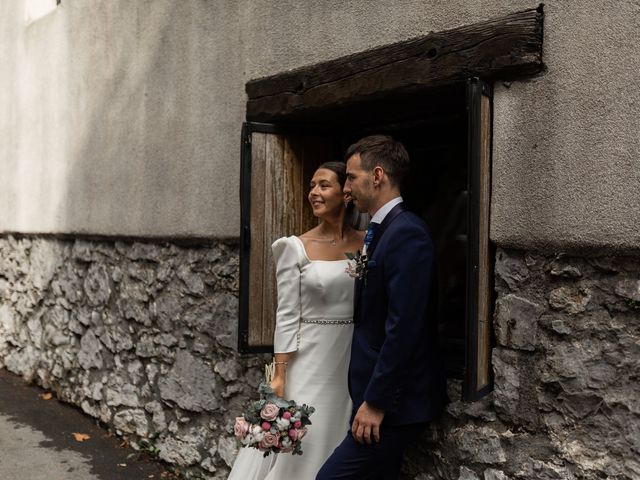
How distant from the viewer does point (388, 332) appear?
3.04 meters

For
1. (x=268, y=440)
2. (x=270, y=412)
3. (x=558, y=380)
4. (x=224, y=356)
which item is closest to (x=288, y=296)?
(x=270, y=412)

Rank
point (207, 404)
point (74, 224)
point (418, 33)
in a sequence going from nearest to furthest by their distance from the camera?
1. point (418, 33)
2. point (207, 404)
3. point (74, 224)

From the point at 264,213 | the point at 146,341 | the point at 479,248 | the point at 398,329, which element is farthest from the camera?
the point at 146,341

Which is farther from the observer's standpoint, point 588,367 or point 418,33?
point 418,33

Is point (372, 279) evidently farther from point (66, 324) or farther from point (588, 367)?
point (66, 324)

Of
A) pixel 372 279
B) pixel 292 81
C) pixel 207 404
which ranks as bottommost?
pixel 207 404

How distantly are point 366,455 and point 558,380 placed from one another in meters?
0.82

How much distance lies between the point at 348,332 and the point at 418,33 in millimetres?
1481

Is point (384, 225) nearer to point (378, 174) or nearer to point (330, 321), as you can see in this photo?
point (378, 174)

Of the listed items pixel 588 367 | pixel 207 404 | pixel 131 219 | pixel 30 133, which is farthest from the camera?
pixel 30 133

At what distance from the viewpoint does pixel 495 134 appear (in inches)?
130

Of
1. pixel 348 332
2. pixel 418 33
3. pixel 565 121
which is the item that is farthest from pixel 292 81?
pixel 565 121

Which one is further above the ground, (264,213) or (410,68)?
(410,68)

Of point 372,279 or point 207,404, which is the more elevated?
point 372,279
